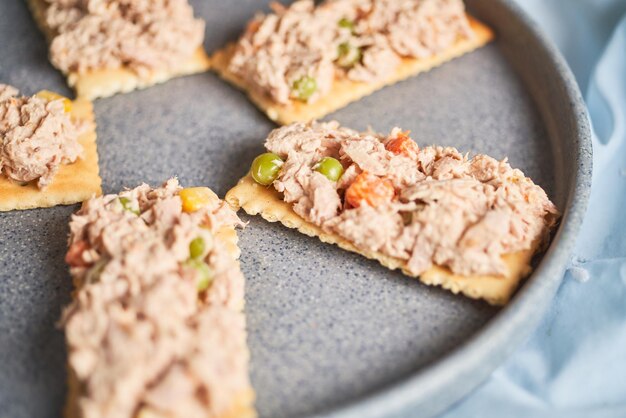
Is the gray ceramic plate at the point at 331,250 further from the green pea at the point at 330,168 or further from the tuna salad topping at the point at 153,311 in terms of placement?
the green pea at the point at 330,168

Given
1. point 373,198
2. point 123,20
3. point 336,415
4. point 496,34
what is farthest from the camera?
point 496,34

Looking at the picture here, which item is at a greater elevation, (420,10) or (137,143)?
(420,10)

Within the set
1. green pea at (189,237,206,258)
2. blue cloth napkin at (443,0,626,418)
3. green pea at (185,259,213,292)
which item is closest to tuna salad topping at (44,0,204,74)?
green pea at (189,237,206,258)

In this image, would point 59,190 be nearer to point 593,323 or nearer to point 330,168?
point 330,168

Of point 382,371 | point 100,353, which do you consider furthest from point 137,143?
point 382,371

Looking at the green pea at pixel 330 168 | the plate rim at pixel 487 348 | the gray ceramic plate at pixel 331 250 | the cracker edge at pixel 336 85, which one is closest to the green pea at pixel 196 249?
the gray ceramic plate at pixel 331 250

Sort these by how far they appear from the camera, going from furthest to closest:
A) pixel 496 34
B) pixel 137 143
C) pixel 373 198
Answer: pixel 496 34 → pixel 137 143 → pixel 373 198

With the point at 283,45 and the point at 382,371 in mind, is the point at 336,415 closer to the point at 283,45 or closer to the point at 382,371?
the point at 382,371

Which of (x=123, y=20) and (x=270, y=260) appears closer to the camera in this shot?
(x=270, y=260)
